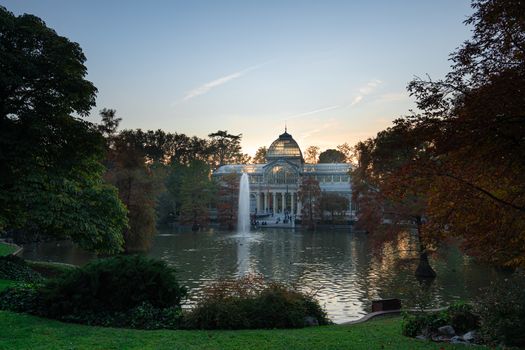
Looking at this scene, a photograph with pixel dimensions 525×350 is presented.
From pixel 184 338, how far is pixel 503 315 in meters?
5.97

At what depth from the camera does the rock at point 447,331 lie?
982 cm

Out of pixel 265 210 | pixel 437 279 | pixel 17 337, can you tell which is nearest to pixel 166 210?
pixel 265 210

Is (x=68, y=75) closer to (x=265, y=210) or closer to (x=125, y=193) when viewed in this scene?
(x=125, y=193)

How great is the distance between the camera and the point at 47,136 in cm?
1539

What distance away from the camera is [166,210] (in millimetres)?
65500

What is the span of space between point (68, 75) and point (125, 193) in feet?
58.5

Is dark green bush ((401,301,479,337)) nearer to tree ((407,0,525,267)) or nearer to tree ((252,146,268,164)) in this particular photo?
tree ((407,0,525,267))

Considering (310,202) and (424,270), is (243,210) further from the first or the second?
(424,270)

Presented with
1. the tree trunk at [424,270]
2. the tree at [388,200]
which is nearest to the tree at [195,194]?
the tree at [388,200]

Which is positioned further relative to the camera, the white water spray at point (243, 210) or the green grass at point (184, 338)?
the white water spray at point (243, 210)

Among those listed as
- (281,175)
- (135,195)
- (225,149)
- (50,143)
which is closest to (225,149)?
(225,149)

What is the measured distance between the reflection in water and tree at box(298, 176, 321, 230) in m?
16.8

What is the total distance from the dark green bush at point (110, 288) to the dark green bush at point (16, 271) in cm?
648

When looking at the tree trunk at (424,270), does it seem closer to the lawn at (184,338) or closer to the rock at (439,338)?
the lawn at (184,338)
